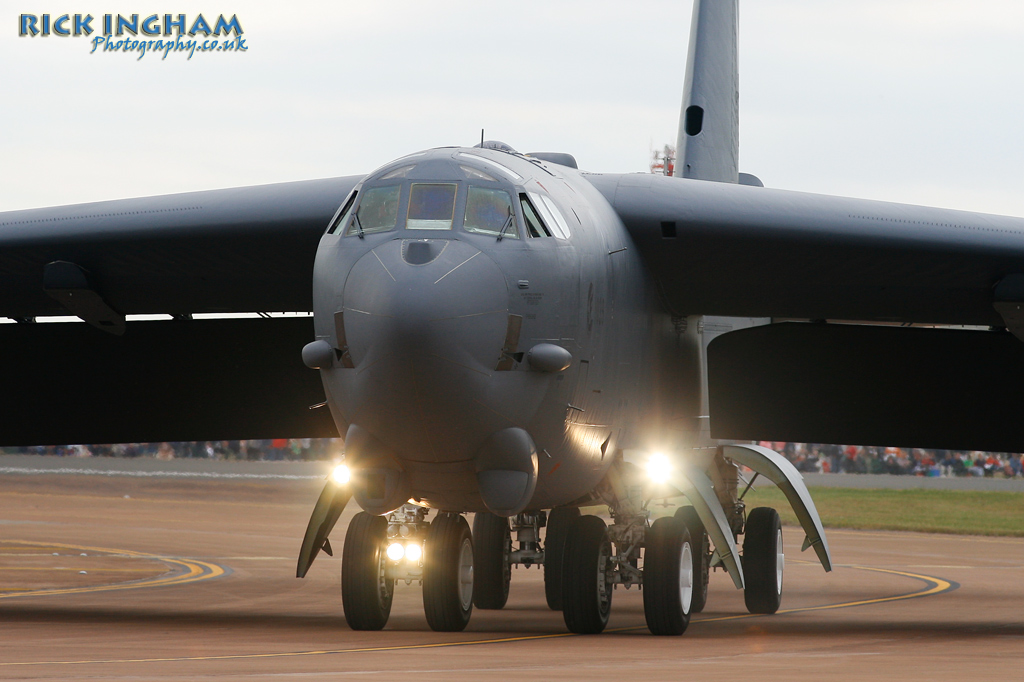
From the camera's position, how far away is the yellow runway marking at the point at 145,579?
19.5 meters

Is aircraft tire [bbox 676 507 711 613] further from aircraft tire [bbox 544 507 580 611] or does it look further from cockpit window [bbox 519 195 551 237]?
cockpit window [bbox 519 195 551 237]

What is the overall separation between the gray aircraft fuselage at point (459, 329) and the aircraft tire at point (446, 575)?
2.56 ft

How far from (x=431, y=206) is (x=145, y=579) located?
12201 mm

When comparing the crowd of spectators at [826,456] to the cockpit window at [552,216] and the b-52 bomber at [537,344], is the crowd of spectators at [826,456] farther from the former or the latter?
the cockpit window at [552,216]

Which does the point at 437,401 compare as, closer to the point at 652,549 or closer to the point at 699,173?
the point at 652,549

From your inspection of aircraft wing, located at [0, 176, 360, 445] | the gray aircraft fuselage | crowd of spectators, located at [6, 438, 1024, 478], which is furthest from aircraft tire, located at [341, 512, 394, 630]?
crowd of spectators, located at [6, 438, 1024, 478]

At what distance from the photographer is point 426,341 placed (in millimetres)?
11367

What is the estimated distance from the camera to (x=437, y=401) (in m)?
11.6

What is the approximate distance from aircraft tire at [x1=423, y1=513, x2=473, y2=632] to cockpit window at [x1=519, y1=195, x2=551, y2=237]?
3048 mm

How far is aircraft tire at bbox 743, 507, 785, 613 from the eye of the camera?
1778 centimetres

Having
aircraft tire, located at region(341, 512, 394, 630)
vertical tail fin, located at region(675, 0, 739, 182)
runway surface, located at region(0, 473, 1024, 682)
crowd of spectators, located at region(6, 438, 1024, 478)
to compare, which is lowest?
runway surface, located at region(0, 473, 1024, 682)

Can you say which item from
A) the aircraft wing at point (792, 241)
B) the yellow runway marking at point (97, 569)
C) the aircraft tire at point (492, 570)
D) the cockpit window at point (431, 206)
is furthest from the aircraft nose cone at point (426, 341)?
the yellow runway marking at point (97, 569)

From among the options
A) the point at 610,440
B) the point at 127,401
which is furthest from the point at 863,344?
the point at 127,401

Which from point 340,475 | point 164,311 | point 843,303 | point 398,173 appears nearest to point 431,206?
point 398,173
